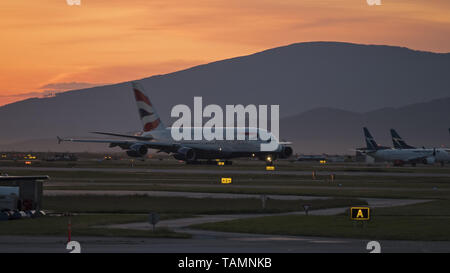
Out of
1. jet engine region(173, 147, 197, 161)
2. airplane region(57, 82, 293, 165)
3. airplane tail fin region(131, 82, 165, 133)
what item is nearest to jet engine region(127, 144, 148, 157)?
airplane region(57, 82, 293, 165)

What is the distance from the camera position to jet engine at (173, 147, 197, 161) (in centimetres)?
12762

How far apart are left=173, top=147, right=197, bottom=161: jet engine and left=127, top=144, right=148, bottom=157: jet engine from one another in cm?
633

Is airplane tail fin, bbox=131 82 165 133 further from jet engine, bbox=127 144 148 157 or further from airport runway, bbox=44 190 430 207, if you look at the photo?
airport runway, bbox=44 190 430 207

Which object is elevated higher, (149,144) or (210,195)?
(149,144)

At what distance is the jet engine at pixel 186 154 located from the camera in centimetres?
12762

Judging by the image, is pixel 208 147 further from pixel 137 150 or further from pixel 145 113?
pixel 145 113

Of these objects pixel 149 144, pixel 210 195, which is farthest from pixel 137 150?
pixel 210 195

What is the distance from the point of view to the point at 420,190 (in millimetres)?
71688

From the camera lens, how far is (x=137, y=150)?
12288 centimetres

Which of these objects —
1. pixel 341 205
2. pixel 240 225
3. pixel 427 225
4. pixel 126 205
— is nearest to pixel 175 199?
pixel 126 205

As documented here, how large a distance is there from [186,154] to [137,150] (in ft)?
27.7
